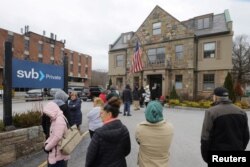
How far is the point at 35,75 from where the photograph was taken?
21.0 ft

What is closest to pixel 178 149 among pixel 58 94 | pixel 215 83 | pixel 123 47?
pixel 58 94

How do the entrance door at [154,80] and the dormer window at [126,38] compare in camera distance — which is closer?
the entrance door at [154,80]

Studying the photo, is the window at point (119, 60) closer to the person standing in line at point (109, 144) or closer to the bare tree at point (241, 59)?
the bare tree at point (241, 59)

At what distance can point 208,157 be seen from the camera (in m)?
3.50

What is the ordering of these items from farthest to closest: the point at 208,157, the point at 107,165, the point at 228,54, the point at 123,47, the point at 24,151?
the point at 123,47 < the point at 228,54 < the point at 24,151 < the point at 208,157 < the point at 107,165

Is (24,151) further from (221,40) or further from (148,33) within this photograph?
(148,33)

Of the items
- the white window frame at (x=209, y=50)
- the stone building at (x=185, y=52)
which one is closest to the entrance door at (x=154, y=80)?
the stone building at (x=185, y=52)

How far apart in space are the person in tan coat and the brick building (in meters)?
29.5

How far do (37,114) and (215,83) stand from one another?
2018 cm

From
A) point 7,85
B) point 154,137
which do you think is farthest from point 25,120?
point 154,137

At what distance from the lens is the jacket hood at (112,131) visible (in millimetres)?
2678

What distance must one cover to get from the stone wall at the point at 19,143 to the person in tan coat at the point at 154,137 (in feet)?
11.3

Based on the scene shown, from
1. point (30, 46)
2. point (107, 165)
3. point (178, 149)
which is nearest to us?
point (107, 165)

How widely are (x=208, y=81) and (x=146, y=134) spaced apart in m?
22.1
